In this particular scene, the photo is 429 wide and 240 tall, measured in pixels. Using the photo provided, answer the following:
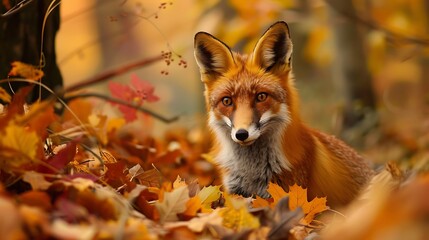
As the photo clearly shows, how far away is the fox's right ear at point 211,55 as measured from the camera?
135 inches

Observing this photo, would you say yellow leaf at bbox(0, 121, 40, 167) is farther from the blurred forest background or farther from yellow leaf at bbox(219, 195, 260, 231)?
the blurred forest background

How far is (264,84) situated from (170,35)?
1440cm

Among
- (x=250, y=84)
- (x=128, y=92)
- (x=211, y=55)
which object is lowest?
(x=128, y=92)

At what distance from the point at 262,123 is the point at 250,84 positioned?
0.22 m

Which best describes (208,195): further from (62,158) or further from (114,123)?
(114,123)

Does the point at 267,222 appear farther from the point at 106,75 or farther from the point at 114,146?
the point at 106,75

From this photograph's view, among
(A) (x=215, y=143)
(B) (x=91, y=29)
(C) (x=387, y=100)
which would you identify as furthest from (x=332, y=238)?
(B) (x=91, y=29)

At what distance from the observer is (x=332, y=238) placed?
5.61ft

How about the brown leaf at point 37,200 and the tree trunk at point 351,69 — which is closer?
the brown leaf at point 37,200

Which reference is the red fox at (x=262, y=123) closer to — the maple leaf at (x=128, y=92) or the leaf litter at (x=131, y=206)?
the leaf litter at (x=131, y=206)

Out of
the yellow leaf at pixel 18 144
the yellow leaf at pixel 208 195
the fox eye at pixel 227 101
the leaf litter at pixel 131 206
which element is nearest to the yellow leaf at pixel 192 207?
the leaf litter at pixel 131 206

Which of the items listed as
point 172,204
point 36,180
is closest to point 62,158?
point 36,180

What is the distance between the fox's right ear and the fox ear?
0.16 m

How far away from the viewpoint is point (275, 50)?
11.2 feet
